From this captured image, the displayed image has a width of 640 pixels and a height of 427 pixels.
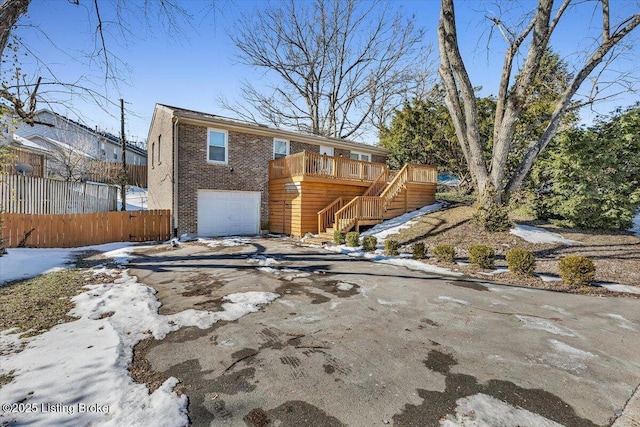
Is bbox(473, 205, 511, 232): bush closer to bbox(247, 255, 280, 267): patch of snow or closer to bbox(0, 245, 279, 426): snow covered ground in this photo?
bbox(247, 255, 280, 267): patch of snow

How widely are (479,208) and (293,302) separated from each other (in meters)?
8.11

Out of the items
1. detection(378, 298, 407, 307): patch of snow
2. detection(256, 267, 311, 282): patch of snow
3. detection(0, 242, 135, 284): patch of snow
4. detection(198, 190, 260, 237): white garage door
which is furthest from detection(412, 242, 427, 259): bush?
detection(0, 242, 135, 284): patch of snow

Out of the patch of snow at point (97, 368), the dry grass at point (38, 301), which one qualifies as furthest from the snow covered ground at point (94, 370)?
the dry grass at point (38, 301)

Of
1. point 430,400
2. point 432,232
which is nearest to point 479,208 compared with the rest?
point 432,232

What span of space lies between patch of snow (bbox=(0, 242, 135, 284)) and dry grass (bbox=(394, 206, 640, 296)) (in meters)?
9.14

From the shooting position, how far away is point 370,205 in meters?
12.1

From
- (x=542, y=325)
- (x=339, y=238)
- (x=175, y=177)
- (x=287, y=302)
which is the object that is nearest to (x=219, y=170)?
(x=175, y=177)

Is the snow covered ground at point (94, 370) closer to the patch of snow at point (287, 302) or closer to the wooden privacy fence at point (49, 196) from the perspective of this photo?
the patch of snow at point (287, 302)

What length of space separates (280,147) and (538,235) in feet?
35.8

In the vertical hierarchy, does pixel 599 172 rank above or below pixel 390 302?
above

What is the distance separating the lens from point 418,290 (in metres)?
5.18

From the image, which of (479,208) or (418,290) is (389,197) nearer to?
(479,208)

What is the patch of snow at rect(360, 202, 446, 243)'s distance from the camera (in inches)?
431

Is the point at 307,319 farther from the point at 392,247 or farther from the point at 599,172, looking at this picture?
the point at 599,172
